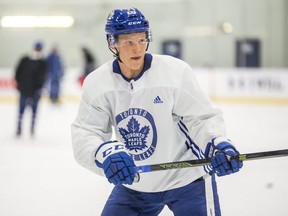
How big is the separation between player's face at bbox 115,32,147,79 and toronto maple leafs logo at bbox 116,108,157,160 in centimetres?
19

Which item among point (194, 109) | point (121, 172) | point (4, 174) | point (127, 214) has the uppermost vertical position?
point (194, 109)

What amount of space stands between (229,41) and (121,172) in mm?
11974

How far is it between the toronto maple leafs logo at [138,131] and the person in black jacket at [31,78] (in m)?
4.84

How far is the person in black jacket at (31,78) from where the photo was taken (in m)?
6.96

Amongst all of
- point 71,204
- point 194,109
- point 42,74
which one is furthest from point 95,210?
point 42,74

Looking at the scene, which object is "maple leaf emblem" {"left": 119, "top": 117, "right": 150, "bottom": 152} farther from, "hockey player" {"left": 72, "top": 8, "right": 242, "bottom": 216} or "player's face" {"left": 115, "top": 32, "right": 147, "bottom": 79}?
"player's face" {"left": 115, "top": 32, "right": 147, "bottom": 79}

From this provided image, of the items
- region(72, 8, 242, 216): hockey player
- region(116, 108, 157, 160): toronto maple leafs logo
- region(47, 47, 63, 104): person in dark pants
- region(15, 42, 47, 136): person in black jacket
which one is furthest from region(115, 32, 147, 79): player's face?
region(47, 47, 63, 104): person in dark pants

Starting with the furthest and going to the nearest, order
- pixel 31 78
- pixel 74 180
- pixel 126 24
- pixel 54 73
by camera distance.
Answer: pixel 54 73
pixel 31 78
pixel 74 180
pixel 126 24

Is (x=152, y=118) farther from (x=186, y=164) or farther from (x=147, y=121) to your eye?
(x=186, y=164)

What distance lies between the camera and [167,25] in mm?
14141

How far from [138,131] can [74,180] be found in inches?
96.6

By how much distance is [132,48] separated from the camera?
2229 millimetres

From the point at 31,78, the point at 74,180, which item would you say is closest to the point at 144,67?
the point at 74,180

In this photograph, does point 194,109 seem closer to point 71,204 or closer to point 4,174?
point 71,204
